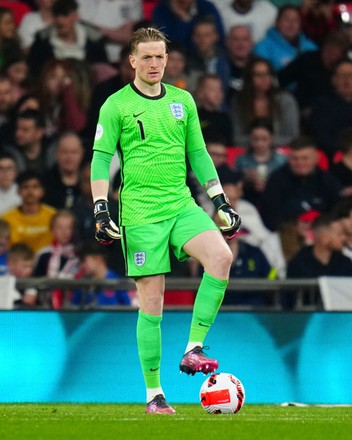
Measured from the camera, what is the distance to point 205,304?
7.81 m

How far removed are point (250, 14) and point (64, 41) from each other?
2.39 meters

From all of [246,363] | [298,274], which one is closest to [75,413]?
[246,363]

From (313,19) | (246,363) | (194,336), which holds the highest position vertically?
(313,19)

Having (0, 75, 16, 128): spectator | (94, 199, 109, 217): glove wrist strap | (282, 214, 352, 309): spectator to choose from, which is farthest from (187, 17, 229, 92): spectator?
(94, 199, 109, 217): glove wrist strap

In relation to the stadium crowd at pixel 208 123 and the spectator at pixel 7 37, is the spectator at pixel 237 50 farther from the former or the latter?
the spectator at pixel 7 37

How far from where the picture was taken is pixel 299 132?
15297mm

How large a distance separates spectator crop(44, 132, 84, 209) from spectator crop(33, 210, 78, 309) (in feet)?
2.12

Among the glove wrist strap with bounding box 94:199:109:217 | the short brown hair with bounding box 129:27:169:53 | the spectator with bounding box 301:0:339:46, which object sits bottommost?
the glove wrist strap with bounding box 94:199:109:217

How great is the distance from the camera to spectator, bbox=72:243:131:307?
1194cm

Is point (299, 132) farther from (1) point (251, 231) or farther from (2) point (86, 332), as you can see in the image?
(2) point (86, 332)

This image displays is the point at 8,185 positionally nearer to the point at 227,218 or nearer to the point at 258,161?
the point at 258,161

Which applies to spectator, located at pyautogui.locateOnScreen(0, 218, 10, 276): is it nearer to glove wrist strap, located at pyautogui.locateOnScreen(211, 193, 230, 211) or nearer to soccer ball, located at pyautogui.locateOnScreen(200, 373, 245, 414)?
glove wrist strap, located at pyautogui.locateOnScreen(211, 193, 230, 211)

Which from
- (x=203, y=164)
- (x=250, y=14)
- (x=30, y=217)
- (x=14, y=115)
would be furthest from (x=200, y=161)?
(x=250, y=14)

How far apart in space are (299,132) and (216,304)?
304 inches
